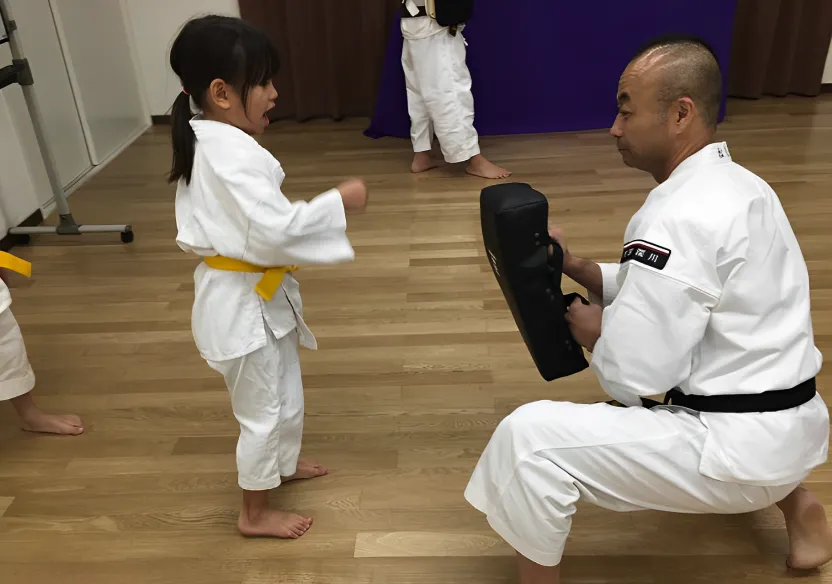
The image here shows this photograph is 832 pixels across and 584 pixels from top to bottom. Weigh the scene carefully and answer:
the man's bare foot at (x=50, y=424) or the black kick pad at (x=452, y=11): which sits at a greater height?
the black kick pad at (x=452, y=11)

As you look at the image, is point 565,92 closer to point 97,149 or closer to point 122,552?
point 97,149

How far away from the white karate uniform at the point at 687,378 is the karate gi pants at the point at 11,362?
4.07 feet

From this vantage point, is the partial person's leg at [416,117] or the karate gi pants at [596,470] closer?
the karate gi pants at [596,470]

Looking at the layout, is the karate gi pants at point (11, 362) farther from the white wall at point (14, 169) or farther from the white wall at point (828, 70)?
the white wall at point (828, 70)

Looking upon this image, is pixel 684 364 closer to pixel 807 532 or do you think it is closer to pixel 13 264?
pixel 807 532

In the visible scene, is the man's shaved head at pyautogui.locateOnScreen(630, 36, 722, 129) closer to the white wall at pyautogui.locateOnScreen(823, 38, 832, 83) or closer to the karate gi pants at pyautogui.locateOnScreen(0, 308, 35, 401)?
the karate gi pants at pyautogui.locateOnScreen(0, 308, 35, 401)

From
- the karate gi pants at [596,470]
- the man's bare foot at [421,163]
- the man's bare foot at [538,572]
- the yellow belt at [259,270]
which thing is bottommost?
the man's bare foot at [421,163]

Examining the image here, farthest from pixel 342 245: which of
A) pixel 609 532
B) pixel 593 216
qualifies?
pixel 593 216

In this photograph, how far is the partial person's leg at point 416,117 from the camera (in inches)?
132

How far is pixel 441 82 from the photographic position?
10.6 ft

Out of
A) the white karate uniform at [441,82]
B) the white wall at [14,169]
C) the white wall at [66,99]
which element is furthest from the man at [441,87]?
the white wall at [14,169]

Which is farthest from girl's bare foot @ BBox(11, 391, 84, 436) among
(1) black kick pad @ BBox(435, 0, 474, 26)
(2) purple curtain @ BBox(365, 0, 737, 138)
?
(2) purple curtain @ BBox(365, 0, 737, 138)

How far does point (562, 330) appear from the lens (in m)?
1.25

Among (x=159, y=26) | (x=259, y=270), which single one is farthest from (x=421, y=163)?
(x=259, y=270)
